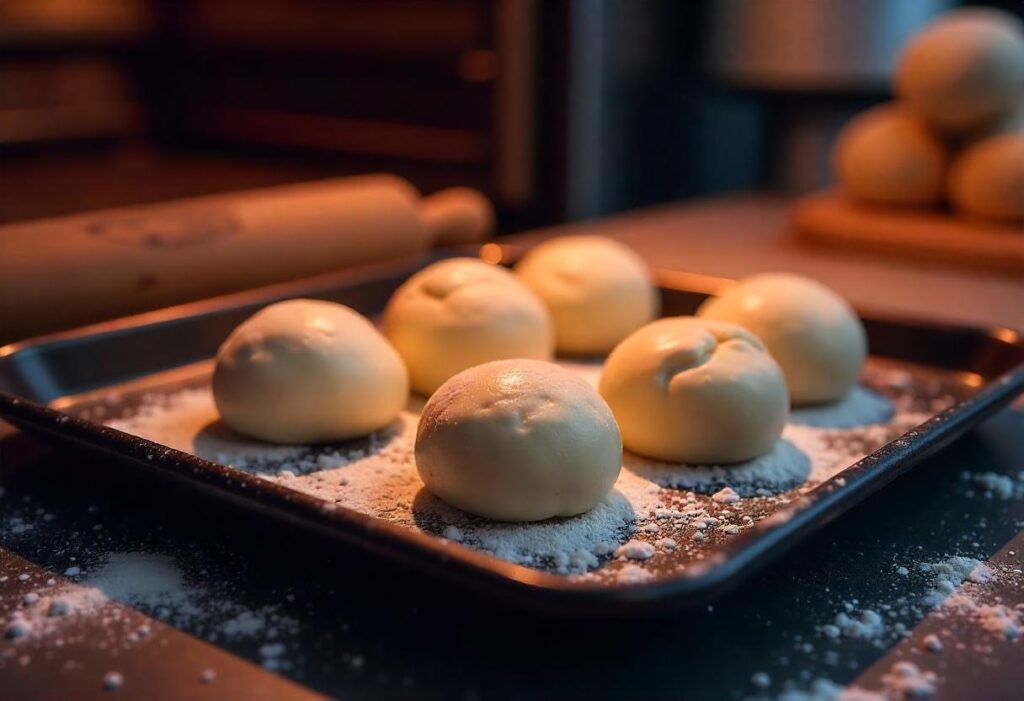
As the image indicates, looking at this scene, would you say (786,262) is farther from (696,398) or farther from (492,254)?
(696,398)

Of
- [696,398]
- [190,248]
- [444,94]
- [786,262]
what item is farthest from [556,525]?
[444,94]

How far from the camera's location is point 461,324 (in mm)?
1062

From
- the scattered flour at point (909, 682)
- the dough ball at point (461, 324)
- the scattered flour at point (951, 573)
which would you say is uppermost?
the dough ball at point (461, 324)

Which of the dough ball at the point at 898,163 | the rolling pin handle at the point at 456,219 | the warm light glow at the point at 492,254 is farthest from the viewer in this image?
the dough ball at the point at 898,163

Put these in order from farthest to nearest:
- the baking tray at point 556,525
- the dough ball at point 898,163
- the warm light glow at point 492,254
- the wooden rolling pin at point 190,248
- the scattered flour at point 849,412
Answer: the dough ball at point 898,163, the warm light glow at point 492,254, the wooden rolling pin at point 190,248, the scattered flour at point 849,412, the baking tray at point 556,525

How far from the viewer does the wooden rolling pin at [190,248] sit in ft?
3.82

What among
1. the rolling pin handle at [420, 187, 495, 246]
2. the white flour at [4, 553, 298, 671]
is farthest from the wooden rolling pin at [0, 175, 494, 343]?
the white flour at [4, 553, 298, 671]

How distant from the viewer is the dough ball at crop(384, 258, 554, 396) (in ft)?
3.48

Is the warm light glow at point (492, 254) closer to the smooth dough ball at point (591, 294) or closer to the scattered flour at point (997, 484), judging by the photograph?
the smooth dough ball at point (591, 294)

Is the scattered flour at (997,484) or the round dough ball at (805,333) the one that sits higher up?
the round dough ball at (805,333)

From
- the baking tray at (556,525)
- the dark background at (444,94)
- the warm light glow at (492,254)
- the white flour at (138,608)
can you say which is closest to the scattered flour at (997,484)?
the baking tray at (556,525)

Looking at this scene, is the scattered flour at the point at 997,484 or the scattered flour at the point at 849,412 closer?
the scattered flour at the point at 997,484

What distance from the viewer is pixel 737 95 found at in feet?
7.75

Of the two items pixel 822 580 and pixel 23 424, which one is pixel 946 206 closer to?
pixel 822 580
